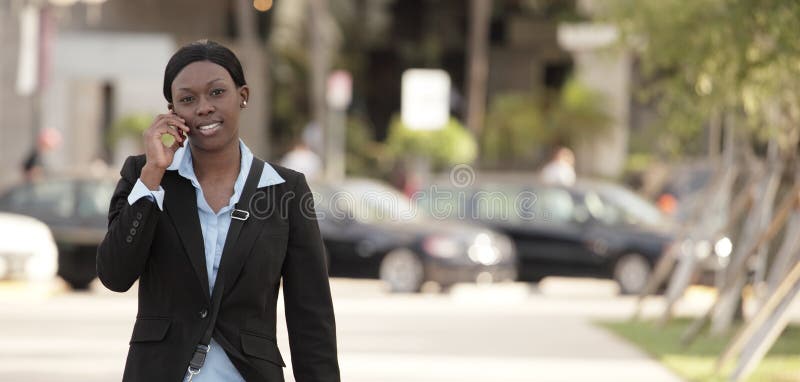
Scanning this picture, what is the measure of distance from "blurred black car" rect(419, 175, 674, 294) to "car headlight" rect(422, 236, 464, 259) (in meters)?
1.65

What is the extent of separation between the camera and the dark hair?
4625mm

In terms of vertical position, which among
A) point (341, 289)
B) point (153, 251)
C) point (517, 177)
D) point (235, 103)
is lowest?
point (341, 289)

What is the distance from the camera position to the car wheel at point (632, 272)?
71.0ft

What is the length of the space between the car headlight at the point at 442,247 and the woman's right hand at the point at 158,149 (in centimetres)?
1673

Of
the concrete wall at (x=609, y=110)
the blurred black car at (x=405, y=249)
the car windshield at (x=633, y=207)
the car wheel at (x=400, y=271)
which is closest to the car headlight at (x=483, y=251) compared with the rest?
the blurred black car at (x=405, y=249)

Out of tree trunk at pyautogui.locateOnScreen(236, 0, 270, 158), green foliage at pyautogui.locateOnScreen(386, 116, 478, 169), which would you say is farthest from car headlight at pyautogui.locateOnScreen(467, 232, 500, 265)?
tree trunk at pyautogui.locateOnScreen(236, 0, 270, 158)

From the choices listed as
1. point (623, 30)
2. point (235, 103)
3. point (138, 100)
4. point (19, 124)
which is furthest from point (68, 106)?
point (235, 103)

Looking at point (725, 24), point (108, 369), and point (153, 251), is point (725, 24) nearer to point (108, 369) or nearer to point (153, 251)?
point (108, 369)

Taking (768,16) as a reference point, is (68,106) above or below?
below

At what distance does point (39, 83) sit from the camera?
79.0 feet

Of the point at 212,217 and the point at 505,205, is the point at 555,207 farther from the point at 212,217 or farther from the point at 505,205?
the point at 212,217

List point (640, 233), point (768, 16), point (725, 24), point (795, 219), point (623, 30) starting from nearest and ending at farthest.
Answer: point (768, 16) → point (725, 24) → point (795, 219) → point (623, 30) → point (640, 233)

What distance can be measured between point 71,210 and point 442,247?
4554 millimetres

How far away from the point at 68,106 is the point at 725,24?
80.4 feet
